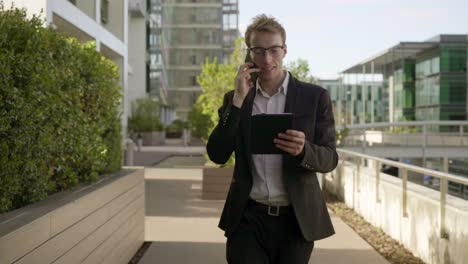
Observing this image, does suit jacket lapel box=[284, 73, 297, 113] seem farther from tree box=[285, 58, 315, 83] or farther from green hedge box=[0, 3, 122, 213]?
tree box=[285, 58, 315, 83]

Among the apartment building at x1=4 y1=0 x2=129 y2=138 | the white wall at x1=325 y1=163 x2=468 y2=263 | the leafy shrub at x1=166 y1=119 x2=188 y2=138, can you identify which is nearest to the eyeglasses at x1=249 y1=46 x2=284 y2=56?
the white wall at x1=325 y1=163 x2=468 y2=263

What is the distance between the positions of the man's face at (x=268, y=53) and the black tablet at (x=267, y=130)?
1.03 ft

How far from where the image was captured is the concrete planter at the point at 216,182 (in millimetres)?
13461

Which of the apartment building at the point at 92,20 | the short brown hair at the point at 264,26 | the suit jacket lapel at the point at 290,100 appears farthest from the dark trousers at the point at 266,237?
the apartment building at the point at 92,20

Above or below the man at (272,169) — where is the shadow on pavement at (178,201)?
below

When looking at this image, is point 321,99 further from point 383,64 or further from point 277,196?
point 383,64

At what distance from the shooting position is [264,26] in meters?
3.22

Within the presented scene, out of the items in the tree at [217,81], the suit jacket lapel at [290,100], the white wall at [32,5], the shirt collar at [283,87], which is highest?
the white wall at [32,5]

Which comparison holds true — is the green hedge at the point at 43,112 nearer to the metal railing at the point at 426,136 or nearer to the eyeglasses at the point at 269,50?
the eyeglasses at the point at 269,50

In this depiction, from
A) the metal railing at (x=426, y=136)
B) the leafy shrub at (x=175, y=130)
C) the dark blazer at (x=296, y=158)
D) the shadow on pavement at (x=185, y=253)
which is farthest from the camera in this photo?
the leafy shrub at (x=175, y=130)

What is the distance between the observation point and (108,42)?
67.7ft

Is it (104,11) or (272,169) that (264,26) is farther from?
(104,11)

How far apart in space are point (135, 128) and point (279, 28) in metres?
44.5

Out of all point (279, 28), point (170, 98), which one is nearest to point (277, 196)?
point (279, 28)
